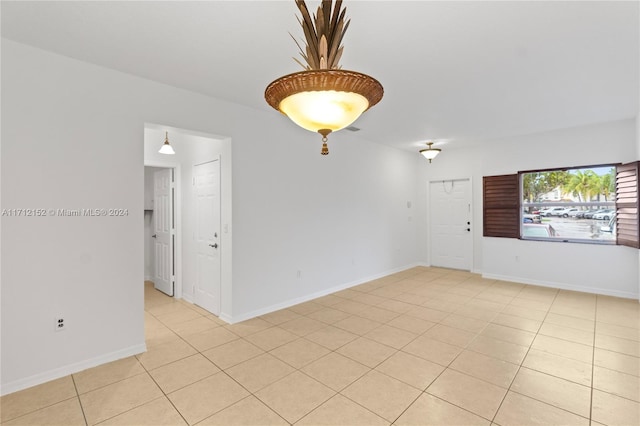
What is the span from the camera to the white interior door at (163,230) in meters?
4.91

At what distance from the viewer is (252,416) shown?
2080mm

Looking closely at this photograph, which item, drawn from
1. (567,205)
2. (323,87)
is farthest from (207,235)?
(567,205)

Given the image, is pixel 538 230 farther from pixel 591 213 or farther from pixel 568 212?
pixel 591 213

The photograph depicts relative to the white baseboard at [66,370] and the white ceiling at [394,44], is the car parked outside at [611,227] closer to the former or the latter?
the white ceiling at [394,44]

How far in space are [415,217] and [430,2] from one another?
5768 mm

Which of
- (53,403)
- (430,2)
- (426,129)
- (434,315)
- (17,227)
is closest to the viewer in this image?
(430,2)

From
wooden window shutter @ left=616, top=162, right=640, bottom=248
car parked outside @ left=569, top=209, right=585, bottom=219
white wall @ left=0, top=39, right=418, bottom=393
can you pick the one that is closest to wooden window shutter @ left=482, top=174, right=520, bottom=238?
car parked outside @ left=569, top=209, right=585, bottom=219

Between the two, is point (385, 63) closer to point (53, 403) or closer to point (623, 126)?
point (53, 403)

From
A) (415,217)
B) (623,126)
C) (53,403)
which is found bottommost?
(53,403)

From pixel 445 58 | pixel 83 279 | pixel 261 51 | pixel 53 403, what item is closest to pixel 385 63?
pixel 445 58

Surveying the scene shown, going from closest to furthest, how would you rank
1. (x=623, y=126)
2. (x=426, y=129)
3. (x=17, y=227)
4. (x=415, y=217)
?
(x=17, y=227) → (x=623, y=126) → (x=426, y=129) → (x=415, y=217)

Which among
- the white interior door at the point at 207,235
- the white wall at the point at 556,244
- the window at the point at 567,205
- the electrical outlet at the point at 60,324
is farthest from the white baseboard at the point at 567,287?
the electrical outlet at the point at 60,324

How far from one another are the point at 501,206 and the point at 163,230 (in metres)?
6.34

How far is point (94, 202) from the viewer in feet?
9.16
